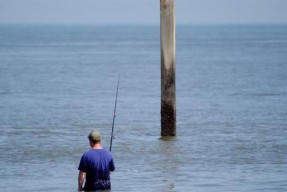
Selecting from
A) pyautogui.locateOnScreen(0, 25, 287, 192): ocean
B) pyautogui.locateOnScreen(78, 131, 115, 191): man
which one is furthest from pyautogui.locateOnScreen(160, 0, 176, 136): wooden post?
pyautogui.locateOnScreen(78, 131, 115, 191): man

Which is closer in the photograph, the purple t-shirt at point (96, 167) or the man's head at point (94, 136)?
the man's head at point (94, 136)

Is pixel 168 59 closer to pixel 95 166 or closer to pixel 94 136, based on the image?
pixel 95 166

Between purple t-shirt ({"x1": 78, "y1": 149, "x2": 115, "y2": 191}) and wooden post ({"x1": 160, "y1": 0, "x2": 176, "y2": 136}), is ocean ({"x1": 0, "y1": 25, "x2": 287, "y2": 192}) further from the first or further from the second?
purple t-shirt ({"x1": 78, "y1": 149, "x2": 115, "y2": 191})

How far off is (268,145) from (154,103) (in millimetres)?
11889

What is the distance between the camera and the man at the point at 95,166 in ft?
40.4

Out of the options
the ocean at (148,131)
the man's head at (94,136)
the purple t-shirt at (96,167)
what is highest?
the man's head at (94,136)

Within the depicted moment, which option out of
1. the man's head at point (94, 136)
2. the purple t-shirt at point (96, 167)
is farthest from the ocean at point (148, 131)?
the man's head at point (94, 136)

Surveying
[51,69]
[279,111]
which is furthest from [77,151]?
[51,69]

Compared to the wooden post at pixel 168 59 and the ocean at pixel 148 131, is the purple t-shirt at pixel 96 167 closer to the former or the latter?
the ocean at pixel 148 131

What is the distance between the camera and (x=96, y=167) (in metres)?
12.4

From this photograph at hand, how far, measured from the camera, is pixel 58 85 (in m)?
42.3

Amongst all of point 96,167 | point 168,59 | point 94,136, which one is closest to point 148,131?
point 168,59

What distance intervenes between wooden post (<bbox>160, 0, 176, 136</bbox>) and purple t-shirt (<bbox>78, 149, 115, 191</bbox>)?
21.0 feet

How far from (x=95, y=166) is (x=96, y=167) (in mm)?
19
